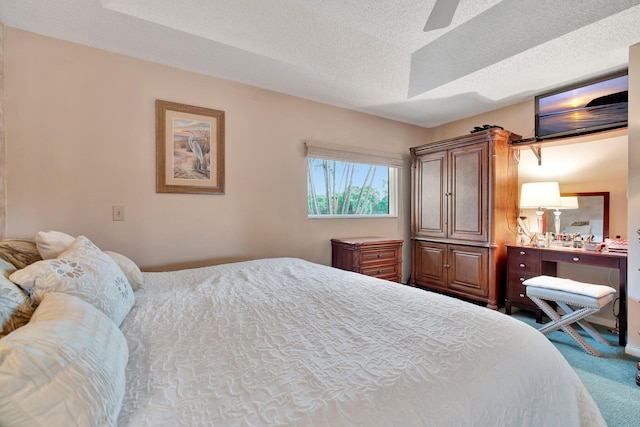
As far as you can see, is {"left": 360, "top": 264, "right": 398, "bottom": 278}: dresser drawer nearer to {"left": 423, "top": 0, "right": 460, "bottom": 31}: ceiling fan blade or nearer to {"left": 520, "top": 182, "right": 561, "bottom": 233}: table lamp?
{"left": 520, "top": 182, "right": 561, "bottom": 233}: table lamp

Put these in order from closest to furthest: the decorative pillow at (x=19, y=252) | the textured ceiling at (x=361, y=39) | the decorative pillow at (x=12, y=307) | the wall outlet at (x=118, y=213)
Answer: the decorative pillow at (x=12, y=307)
the decorative pillow at (x=19, y=252)
the textured ceiling at (x=361, y=39)
the wall outlet at (x=118, y=213)

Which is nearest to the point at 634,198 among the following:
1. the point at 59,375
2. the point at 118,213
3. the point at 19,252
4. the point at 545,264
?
the point at 545,264

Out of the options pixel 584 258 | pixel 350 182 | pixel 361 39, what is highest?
pixel 361 39

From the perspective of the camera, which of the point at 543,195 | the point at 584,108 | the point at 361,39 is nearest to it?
the point at 361,39

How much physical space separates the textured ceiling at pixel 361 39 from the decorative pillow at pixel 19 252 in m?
1.54

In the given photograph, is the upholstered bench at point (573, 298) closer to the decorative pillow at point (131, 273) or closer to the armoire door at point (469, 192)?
the armoire door at point (469, 192)

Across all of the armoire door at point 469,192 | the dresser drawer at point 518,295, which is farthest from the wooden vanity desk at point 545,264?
the armoire door at point 469,192

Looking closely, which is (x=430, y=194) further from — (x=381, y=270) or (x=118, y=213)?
Answer: (x=118, y=213)

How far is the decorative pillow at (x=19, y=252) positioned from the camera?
127 centimetres

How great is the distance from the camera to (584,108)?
271 cm

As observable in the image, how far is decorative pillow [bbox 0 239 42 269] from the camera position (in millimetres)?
1266

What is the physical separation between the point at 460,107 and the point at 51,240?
3.98 metres

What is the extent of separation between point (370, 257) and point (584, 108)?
251cm

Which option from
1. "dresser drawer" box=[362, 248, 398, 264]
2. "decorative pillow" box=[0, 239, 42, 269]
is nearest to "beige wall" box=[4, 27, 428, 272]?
"dresser drawer" box=[362, 248, 398, 264]
